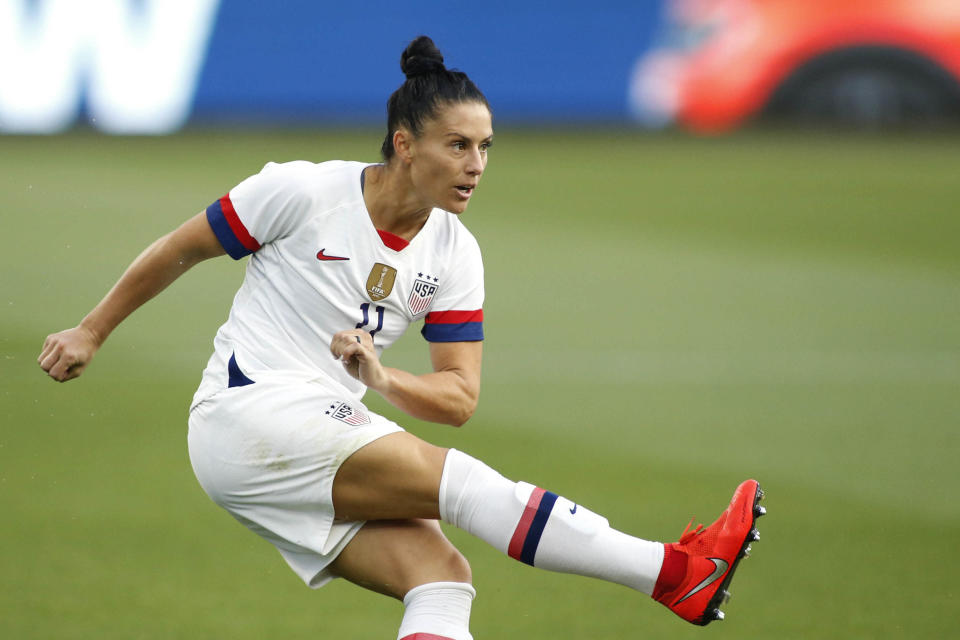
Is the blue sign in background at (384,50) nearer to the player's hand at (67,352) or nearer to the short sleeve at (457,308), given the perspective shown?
the short sleeve at (457,308)

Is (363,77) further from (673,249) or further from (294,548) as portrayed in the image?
(294,548)

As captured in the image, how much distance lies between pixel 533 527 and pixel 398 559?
366mm

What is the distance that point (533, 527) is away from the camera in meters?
3.24

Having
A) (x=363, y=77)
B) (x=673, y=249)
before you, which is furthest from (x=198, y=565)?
(x=363, y=77)

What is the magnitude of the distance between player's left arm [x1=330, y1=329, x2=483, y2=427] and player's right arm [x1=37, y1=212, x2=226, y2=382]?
53cm

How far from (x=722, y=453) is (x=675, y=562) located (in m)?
3.32

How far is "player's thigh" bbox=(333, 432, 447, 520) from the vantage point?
3232 mm

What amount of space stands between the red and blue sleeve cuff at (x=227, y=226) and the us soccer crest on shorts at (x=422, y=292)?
1.47ft

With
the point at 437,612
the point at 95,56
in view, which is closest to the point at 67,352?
the point at 437,612

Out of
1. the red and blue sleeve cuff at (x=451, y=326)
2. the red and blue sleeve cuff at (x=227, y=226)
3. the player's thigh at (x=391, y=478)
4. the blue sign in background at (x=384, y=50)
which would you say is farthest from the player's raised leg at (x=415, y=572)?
the blue sign in background at (x=384, y=50)

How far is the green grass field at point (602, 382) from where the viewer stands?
460cm

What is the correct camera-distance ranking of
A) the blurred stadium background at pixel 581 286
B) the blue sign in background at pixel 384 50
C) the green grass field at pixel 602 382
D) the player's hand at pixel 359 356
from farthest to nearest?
the blue sign in background at pixel 384 50, the blurred stadium background at pixel 581 286, the green grass field at pixel 602 382, the player's hand at pixel 359 356

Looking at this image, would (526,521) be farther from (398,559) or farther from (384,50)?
(384,50)

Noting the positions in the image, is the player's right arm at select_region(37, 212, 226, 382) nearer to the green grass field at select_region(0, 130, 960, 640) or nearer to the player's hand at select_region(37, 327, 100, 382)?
the player's hand at select_region(37, 327, 100, 382)
